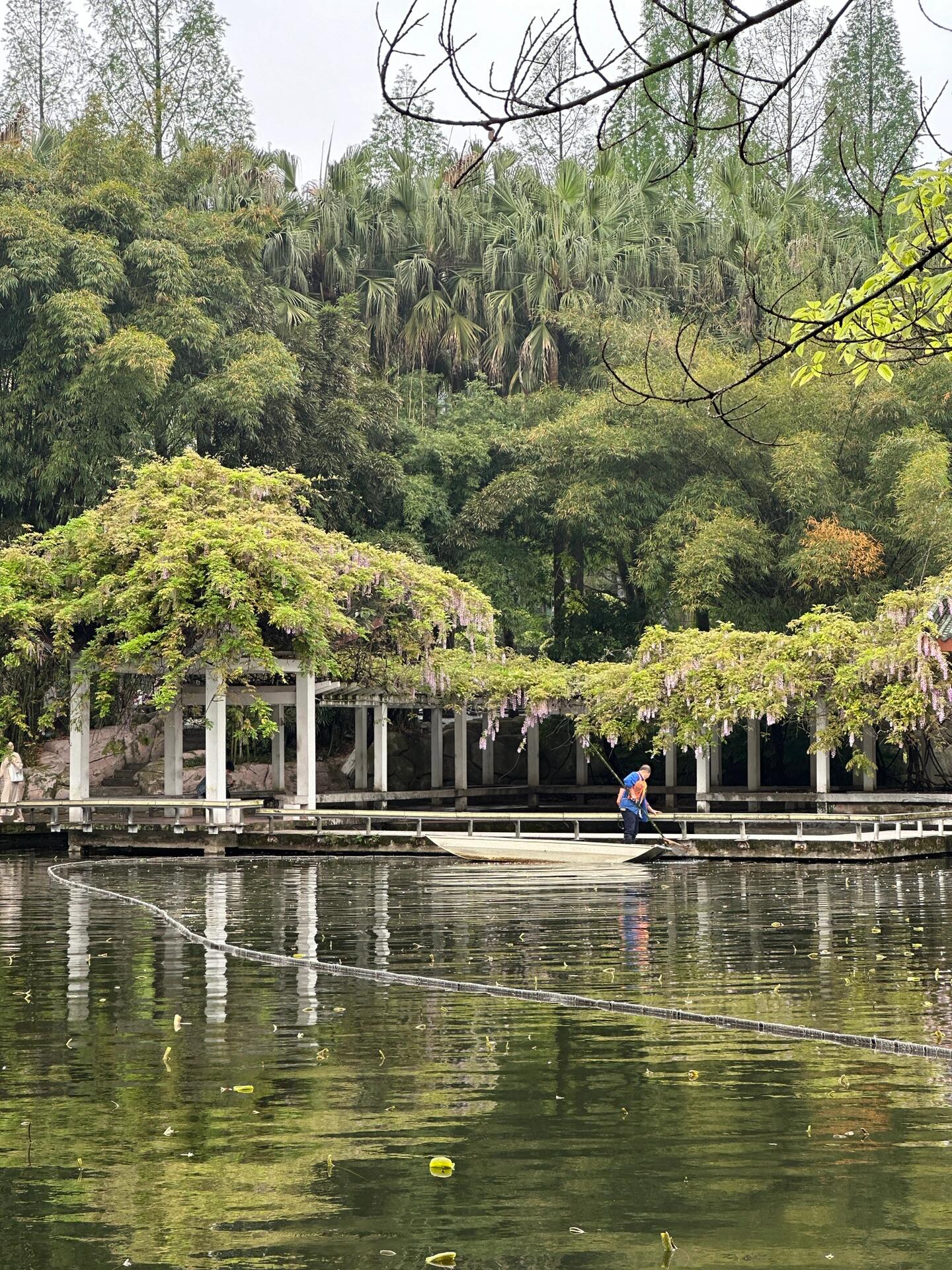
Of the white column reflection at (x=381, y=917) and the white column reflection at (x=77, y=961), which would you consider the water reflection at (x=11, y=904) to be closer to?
the white column reflection at (x=77, y=961)

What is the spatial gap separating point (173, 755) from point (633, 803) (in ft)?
31.0

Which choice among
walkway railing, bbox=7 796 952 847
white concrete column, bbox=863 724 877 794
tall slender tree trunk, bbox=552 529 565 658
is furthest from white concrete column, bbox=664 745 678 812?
walkway railing, bbox=7 796 952 847

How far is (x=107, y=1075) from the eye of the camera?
8172 millimetres

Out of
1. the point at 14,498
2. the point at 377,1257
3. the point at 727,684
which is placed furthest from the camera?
the point at 14,498

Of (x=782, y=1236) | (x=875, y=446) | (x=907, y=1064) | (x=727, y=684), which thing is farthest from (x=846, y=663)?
(x=782, y=1236)

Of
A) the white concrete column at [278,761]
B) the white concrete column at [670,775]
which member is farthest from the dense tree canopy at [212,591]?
the white concrete column at [670,775]

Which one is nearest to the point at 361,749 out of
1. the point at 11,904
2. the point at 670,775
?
the point at 670,775

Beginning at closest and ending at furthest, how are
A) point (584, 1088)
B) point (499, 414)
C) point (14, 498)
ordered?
point (584, 1088) → point (14, 498) → point (499, 414)

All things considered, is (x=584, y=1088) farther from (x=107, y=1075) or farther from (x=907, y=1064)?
(x=107, y=1075)

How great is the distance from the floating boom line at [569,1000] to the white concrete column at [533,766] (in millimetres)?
24027

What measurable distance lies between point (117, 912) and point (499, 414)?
95.9 feet

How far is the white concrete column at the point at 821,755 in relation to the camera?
30.6 m

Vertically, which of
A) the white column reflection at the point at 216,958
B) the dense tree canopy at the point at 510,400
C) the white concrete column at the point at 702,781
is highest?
the dense tree canopy at the point at 510,400

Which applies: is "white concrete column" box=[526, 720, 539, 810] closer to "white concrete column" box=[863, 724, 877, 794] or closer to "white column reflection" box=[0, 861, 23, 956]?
"white concrete column" box=[863, 724, 877, 794]
